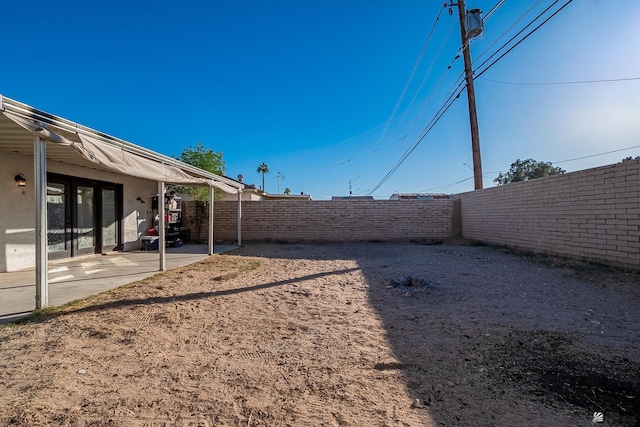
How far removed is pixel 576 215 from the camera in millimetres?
7027

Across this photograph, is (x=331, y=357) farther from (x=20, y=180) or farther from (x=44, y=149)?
(x=20, y=180)

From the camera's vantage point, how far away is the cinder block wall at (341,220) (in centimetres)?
1262

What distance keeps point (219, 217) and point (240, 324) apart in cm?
983

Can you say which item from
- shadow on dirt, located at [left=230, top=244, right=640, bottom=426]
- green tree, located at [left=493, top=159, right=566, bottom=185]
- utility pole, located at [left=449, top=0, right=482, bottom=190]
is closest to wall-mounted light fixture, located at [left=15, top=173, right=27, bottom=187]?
shadow on dirt, located at [left=230, top=244, right=640, bottom=426]

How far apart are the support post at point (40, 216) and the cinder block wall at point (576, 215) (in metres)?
9.62

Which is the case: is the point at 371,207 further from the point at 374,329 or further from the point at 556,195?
the point at 374,329

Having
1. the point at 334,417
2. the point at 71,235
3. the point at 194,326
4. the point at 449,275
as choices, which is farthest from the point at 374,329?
the point at 71,235

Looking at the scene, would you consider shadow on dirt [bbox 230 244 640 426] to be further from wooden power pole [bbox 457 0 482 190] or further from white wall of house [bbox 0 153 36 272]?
white wall of house [bbox 0 153 36 272]

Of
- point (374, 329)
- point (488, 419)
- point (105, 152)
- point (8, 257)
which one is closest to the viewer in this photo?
point (488, 419)

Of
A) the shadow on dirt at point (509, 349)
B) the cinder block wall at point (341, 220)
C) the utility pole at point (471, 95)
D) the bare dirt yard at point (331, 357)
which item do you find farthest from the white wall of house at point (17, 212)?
the utility pole at point (471, 95)

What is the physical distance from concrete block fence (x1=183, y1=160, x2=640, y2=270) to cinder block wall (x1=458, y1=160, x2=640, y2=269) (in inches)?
0.8

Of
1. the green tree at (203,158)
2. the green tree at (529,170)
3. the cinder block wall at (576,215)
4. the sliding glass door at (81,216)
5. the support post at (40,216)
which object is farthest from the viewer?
the green tree at (529,170)

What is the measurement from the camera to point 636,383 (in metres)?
2.27

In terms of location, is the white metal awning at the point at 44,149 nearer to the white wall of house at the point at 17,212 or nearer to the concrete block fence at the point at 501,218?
the white wall of house at the point at 17,212
